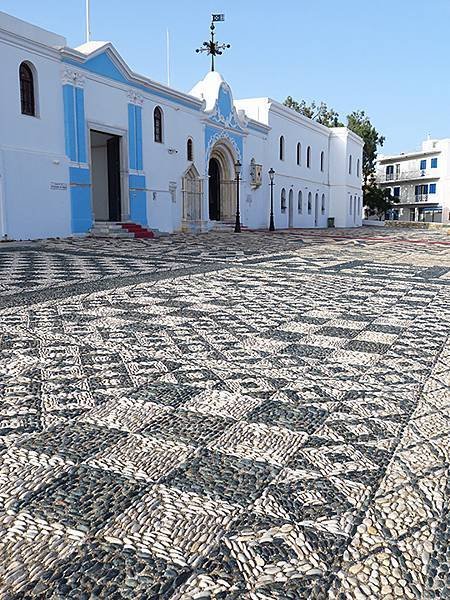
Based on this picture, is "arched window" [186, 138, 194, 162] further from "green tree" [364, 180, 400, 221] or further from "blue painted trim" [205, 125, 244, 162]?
"green tree" [364, 180, 400, 221]

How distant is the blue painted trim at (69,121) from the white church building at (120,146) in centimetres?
3

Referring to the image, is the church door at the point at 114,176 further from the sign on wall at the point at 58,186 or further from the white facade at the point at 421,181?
the white facade at the point at 421,181

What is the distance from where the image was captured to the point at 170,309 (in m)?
5.59

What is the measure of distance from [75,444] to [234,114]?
27.1m

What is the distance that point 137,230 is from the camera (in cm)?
2031

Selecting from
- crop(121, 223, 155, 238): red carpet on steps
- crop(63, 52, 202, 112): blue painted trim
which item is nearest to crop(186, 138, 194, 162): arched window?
crop(63, 52, 202, 112): blue painted trim

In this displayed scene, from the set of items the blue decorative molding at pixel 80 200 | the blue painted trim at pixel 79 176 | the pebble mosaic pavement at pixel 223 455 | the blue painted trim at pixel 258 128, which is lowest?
the pebble mosaic pavement at pixel 223 455

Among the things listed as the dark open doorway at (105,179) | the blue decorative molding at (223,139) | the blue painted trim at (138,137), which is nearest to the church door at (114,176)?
the dark open doorway at (105,179)

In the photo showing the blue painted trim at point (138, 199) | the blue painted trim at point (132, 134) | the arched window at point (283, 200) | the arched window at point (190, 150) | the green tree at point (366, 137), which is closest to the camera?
the blue painted trim at point (132, 134)

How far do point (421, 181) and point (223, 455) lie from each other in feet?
198

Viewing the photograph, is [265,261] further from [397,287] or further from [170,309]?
[170,309]

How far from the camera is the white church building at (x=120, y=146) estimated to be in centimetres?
1622

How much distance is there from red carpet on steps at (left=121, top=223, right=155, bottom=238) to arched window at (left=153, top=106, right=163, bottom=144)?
162 inches

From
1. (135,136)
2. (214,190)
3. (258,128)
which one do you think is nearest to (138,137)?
(135,136)
